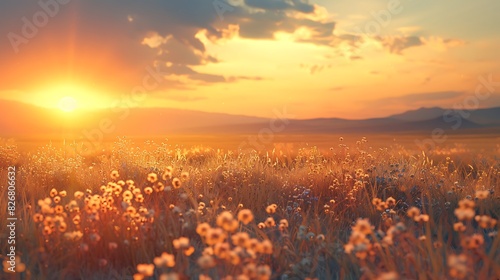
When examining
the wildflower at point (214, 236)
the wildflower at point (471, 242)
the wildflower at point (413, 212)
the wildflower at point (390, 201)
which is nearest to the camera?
the wildflower at point (214, 236)

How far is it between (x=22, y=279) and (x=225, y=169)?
17.9 ft

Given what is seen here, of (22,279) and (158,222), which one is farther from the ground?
(158,222)

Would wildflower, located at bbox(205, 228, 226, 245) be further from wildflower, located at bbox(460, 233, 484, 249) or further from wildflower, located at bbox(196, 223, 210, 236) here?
wildflower, located at bbox(460, 233, 484, 249)

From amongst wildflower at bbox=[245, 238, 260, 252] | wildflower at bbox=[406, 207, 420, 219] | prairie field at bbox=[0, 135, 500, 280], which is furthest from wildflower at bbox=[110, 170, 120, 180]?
wildflower at bbox=[406, 207, 420, 219]

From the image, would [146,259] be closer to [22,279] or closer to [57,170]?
[22,279]

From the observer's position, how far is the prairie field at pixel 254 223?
3.15m

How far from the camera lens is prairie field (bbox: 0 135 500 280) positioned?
10.3 feet

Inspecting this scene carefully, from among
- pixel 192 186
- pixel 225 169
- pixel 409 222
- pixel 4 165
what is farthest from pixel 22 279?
pixel 4 165

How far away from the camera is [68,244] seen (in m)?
4.44

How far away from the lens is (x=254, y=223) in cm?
581

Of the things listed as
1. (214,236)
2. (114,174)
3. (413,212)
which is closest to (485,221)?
(413,212)

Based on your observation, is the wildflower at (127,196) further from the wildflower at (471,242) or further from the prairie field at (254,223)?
the wildflower at (471,242)

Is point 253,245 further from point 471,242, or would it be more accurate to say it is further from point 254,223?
point 254,223

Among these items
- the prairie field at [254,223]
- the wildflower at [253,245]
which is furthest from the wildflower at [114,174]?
the wildflower at [253,245]
